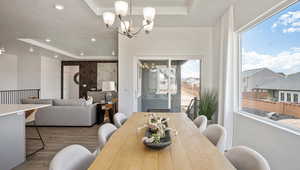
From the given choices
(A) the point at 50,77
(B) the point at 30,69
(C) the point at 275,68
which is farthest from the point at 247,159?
(A) the point at 50,77

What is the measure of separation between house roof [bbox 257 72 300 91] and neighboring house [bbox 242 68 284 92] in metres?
0.05

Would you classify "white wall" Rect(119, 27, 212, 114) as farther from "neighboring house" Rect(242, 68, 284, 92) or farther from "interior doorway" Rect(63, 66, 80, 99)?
"interior doorway" Rect(63, 66, 80, 99)

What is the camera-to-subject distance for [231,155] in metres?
1.36

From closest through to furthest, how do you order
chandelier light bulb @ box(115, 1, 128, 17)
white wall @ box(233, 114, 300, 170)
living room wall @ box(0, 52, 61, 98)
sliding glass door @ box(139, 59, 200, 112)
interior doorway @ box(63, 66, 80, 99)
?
1. white wall @ box(233, 114, 300, 170)
2. chandelier light bulb @ box(115, 1, 128, 17)
3. sliding glass door @ box(139, 59, 200, 112)
4. living room wall @ box(0, 52, 61, 98)
5. interior doorway @ box(63, 66, 80, 99)

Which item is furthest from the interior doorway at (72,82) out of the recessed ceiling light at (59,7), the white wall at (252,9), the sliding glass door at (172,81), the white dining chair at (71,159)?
the white dining chair at (71,159)

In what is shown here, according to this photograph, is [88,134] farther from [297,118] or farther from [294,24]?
[294,24]

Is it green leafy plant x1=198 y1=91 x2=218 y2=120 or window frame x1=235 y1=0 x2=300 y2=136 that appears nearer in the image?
window frame x1=235 y1=0 x2=300 y2=136

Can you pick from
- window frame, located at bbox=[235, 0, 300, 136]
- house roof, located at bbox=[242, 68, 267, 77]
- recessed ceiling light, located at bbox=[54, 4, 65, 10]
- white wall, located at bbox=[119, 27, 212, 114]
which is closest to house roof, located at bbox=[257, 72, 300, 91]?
window frame, located at bbox=[235, 0, 300, 136]

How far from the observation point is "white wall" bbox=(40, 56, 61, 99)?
8.61 m

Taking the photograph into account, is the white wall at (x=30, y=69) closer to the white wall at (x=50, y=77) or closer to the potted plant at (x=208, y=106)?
the white wall at (x=50, y=77)

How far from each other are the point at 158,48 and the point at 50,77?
23.6 ft

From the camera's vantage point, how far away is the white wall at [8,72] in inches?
305

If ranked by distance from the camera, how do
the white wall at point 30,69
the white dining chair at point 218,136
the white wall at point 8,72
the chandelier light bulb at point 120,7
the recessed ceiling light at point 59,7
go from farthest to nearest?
the white wall at point 30,69
the white wall at point 8,72
the recessed ceiling light at point 59,7
the chandelier light bulb at point 120,7
the white dining chair at point 218,136

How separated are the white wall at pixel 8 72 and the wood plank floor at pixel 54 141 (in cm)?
459
